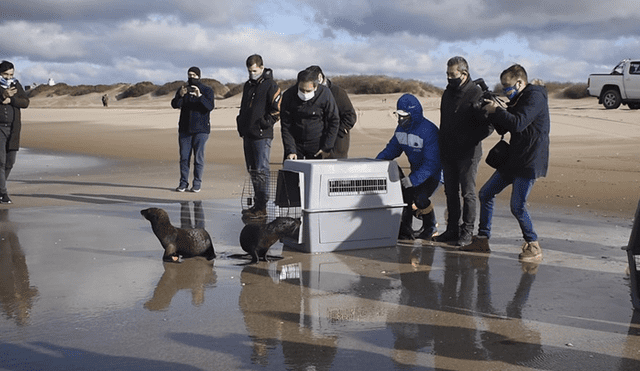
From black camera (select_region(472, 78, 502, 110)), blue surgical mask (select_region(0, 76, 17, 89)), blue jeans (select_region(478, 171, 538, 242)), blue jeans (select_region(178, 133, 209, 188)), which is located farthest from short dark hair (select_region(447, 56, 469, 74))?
blue surgical mask (select_region(0, 76, 17, 89))

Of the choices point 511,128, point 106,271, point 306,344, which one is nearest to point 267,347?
point 306,344

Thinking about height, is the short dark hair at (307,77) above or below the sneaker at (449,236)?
above

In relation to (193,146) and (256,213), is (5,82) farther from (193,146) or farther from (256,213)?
(256,213)

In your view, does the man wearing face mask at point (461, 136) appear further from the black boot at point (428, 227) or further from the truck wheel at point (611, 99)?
the truck wheel at point (611, 99)

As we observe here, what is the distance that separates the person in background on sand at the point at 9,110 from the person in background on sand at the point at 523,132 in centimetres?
670

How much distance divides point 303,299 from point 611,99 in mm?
27338

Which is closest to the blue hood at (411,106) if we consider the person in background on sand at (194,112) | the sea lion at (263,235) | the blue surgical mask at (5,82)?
the sea lion at (263,235)

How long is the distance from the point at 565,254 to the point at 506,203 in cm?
369

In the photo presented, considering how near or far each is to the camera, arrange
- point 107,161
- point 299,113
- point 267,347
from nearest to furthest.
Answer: point 267,347 → point 299,113 → point 107,161

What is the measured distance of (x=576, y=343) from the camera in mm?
4766

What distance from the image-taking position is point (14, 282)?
6.31 meters

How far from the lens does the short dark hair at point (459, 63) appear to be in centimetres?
742

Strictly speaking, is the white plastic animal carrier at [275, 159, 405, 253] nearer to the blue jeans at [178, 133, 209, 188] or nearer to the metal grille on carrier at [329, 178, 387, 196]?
the metal grille on carrier at [329, 178, 387, 196]

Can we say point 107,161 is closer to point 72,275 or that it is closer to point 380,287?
point 72,275
